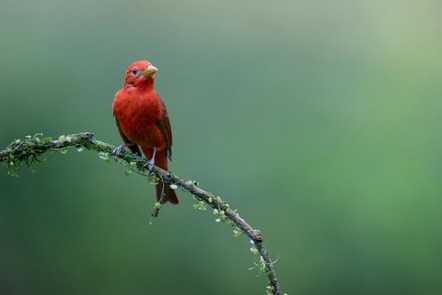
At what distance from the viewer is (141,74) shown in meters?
2.39

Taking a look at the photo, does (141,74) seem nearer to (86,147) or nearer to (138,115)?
(138,115)

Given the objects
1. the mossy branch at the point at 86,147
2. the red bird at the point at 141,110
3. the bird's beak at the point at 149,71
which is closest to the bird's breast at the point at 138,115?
the red bird at the point at 141,110

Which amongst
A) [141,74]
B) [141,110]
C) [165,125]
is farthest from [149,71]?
[165,125]

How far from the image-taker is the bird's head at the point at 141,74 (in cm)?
237

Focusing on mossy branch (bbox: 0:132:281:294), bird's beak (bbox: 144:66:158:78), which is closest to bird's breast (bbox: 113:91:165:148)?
bird's beak (bbox: 144:66:158:78)

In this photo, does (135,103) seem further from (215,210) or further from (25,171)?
(25,171)

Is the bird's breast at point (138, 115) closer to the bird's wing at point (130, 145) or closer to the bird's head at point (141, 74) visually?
the bird's head at point (141, 74)

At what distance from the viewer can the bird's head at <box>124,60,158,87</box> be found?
2.37 m

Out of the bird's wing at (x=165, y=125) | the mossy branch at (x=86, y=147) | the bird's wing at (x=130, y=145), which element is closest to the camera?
the mossy branch at (x=86, y=147)

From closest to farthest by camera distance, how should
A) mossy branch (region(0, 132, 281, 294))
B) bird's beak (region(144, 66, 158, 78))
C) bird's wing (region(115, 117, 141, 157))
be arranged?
mossy branch (region(0, 132, 281, 294)) < bird's beak (region(144, 66, 158, 78)) < bird's wing (region(115, 117, 141, 157))

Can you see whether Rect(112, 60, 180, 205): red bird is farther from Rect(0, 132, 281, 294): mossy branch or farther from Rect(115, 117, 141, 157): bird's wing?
Rect(0, 132, 281, 294): mossy branch

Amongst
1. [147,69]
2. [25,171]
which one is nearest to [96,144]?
[147,69]

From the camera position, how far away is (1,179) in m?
3.60

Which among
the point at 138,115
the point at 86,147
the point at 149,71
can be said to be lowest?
the point at 86,147
